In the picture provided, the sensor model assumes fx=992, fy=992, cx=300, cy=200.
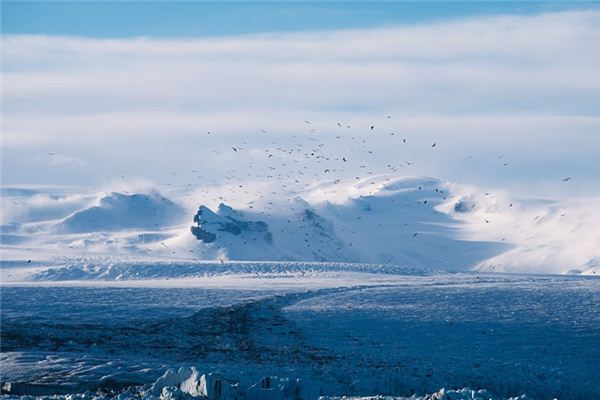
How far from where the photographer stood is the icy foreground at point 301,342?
23297 mm

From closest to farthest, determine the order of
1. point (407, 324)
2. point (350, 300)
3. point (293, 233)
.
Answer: point (407, 324)
point (350, 300)
point (293, 233)

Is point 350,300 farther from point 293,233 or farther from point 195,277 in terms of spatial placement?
point 293,233

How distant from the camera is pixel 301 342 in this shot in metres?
29.2

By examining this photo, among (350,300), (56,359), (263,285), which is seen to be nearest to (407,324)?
(350,300)

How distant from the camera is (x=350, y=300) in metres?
38.8

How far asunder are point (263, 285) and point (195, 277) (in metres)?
11.8

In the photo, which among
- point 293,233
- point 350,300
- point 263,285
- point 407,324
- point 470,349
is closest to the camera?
point 470,349

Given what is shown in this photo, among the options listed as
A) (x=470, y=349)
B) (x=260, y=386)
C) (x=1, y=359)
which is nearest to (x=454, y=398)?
(x=260, y=386)

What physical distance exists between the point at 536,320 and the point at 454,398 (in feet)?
49.5

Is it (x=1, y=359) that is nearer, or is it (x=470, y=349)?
(x=1, y=359)

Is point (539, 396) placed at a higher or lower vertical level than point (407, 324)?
lower

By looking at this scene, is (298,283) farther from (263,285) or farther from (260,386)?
(260,386)

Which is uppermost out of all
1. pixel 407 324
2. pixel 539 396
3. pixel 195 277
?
pixel 195 277

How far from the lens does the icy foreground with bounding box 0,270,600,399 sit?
76.4 feet
